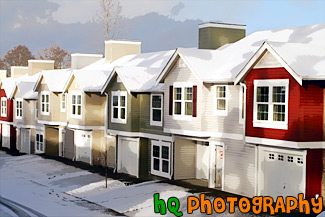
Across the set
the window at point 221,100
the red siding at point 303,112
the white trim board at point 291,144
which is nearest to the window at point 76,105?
the window at point 221,100

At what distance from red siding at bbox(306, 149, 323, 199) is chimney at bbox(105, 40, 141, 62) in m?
27.2

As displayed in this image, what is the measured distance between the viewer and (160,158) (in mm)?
32969

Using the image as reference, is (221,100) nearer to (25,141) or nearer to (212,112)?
(212,112)

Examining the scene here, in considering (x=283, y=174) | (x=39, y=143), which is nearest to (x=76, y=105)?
(x=39, y=143)

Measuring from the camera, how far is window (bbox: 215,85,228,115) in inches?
1099

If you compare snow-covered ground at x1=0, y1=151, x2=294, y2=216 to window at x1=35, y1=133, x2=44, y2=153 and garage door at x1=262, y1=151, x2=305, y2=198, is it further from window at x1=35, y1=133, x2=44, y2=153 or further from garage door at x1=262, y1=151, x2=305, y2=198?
window at x1=35, y1=133, x2=44, y2=153

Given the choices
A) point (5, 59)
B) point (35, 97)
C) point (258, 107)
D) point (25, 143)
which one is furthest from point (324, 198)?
point (5, 59)

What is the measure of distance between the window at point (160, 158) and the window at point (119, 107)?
3.06 m

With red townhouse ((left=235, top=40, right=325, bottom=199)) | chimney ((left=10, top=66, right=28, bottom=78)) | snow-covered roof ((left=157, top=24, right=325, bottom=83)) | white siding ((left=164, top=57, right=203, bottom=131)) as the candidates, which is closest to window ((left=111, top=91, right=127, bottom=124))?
white siding ((left=164, top=57, right=203, bottom=131))

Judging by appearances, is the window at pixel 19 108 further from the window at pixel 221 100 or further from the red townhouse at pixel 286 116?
the red townhouse at pixel 286 116

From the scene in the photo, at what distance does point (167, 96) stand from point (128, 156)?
22.5ft

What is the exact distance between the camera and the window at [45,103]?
45.5 meters

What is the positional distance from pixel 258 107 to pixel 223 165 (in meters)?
4.92

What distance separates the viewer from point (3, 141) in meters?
61.2
